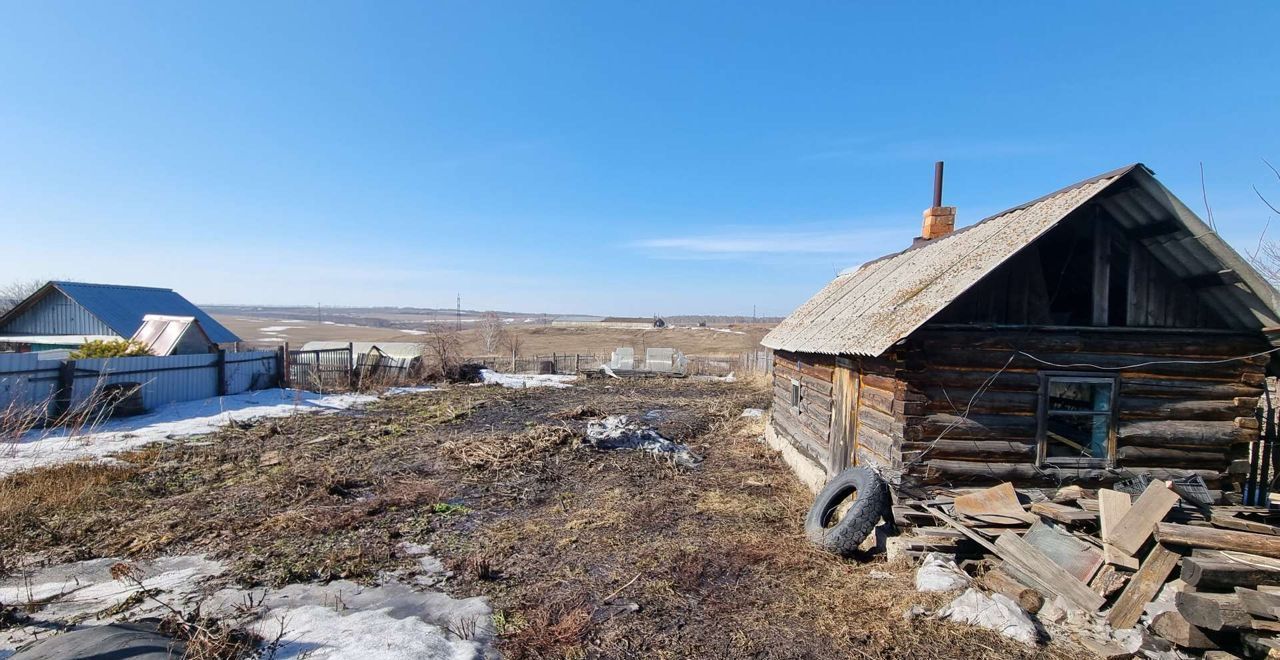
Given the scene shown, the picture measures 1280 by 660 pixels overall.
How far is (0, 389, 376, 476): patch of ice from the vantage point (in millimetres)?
11023

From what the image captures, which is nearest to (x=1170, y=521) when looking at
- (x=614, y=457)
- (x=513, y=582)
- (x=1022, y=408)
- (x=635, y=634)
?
(x=1022, y=408)

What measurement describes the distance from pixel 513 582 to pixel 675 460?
6.10 meters

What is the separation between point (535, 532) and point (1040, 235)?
285 inches

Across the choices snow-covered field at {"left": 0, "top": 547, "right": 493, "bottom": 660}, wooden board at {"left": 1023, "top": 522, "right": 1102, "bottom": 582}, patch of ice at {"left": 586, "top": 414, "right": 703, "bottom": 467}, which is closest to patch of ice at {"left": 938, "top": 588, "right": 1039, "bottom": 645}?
wooden board at {"left": 1023, "top": 522, "right": 1102, "bottom": 582}

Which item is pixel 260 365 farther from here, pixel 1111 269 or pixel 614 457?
pixel 1111 269

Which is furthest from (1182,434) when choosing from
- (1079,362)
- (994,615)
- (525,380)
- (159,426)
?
(525,380)

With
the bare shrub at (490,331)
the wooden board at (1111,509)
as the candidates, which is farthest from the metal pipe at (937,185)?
the bare shrub at (490,331)

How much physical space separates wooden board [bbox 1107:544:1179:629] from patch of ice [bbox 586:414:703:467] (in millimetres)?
7824

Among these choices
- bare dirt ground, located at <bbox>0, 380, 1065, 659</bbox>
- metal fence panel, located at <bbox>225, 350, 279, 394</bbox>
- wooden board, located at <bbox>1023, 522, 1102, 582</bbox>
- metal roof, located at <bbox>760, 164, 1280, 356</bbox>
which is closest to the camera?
bare dirt ground, located at <bbox>0, 380, 1065, 659</bbox>

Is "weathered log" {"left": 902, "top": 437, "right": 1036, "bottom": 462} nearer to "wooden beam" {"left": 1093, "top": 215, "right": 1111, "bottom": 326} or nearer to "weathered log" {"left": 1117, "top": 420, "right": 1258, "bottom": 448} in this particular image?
"weathered log" {"left": 1117, "top": 420, "right": 1258, "bottom": 448}

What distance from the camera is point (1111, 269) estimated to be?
793cm

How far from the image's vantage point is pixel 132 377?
16188 millimetres

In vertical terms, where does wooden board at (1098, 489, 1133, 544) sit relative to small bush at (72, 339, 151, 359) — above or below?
below

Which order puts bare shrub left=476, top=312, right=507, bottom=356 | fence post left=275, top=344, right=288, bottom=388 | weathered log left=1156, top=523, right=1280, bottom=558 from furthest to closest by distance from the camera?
bare shrub left=476, top=312, right=507, bottom=356 → fence post left=275, top=344, right=288, bottom=388 → weathered log left=1156, top=523, right=1280, bottom=558
